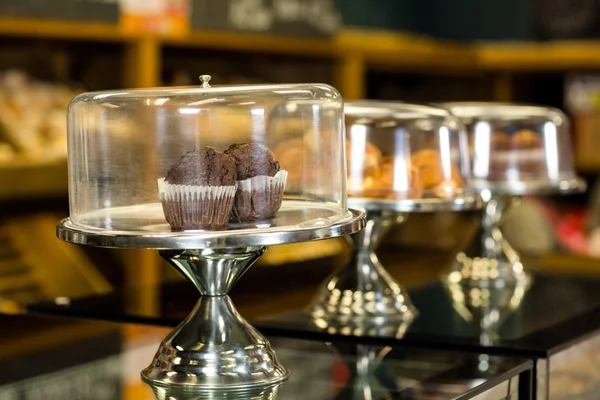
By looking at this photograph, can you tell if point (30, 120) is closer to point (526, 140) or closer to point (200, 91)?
point (526, 140)

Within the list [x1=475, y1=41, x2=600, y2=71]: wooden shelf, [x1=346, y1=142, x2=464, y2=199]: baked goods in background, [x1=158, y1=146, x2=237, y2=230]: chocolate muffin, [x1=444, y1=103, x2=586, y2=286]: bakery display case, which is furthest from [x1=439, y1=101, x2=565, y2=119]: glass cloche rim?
[x1=475, y1=41, x2=600, y2=71]: wooden shelf

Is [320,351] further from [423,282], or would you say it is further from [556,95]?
[556,95]

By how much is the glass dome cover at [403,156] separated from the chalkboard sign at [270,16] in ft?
5.23

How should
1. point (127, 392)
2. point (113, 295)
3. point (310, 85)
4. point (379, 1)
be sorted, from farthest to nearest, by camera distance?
point (379, 1)
point (113, 295)
point (310, 85)
point (127, 392)

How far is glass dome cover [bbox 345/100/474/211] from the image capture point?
164 centimetres

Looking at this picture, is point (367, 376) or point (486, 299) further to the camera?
point (486, 299)

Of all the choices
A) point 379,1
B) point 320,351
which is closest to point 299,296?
point 320,351

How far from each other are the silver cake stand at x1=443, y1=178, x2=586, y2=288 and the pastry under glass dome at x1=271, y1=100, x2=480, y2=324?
0.32 metres

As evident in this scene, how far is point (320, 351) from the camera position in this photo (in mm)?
1418

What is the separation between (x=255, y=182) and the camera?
118 cm

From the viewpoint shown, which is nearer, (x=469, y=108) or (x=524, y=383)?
(x=524, y=383)

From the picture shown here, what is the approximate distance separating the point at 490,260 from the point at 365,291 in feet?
1.55

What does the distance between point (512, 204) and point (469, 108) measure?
0.65 feet

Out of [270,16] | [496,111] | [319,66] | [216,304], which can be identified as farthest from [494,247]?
[319,66]
